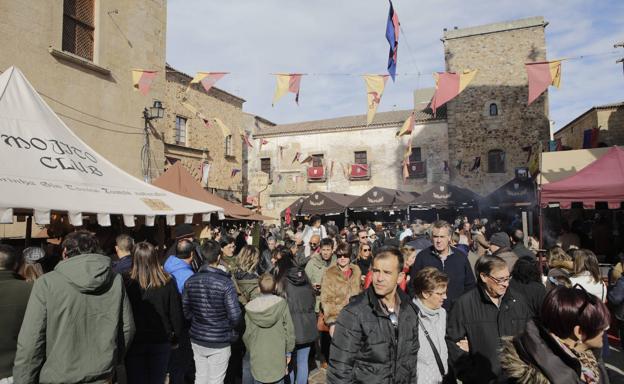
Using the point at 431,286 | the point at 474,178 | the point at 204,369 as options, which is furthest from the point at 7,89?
the point at 474,178

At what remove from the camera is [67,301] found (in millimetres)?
2668

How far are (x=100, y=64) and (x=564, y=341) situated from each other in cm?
1012

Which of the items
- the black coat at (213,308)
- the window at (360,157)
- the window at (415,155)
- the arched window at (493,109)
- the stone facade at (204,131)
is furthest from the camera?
the window at (360,157)

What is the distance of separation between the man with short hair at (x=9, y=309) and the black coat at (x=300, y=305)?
2.36 m

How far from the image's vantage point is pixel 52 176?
500cm

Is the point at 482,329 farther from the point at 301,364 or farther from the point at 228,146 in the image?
the point at 228,146

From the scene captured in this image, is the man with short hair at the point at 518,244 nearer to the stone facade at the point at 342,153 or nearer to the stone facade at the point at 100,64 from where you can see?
the stone facade at the point at 100,64

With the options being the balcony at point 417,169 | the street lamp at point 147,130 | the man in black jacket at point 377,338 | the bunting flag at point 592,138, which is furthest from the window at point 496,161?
the man in black jacket at point 377,338

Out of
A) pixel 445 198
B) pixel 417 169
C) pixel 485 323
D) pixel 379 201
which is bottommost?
pixel 485 323

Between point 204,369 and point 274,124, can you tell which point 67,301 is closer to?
point 204,369

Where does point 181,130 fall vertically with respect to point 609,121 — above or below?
below

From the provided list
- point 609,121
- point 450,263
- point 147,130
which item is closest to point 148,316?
point 450,263

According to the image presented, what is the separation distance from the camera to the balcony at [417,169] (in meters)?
25.2

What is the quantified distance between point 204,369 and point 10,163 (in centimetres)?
314
